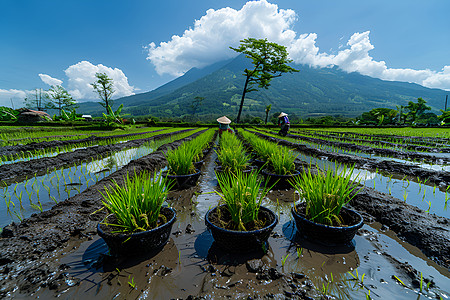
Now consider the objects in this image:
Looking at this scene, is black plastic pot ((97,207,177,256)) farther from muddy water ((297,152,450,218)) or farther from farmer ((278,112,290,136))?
farmer ((278,112,290,136))

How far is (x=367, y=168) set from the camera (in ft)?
14.6

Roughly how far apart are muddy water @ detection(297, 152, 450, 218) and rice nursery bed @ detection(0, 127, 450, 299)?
0.59 metres

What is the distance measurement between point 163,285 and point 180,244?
48 cm

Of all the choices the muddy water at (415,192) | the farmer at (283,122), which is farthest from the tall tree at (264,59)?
the muddy water at (415,192)

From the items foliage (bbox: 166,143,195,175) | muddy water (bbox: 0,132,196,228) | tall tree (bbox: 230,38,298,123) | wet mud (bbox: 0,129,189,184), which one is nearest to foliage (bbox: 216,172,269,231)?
foliage (bbox: 166,143,195,175)

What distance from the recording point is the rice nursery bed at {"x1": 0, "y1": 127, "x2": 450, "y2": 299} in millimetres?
1292

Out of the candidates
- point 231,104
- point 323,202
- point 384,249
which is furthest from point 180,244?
point 231,104

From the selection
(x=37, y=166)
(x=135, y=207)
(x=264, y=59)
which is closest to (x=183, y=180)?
(x=135, y=207)

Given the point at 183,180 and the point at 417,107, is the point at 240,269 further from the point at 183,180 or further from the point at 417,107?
the point at 417,107

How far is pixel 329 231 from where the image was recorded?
1726 mm

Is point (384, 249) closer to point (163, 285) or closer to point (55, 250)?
point (163, 285)

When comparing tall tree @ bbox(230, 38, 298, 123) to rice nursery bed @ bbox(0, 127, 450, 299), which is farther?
tall tree @ bbox(230, 38, 298, 123)

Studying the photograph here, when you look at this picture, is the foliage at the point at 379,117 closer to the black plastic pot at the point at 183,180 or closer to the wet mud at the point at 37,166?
the black plastic pot at the point at 183,180

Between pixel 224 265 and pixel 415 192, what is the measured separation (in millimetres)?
3285
